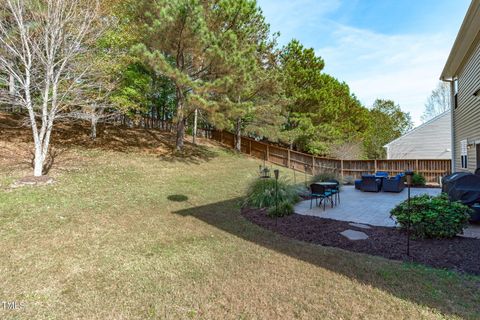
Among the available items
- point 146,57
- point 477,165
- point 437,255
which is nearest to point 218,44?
point 146,57

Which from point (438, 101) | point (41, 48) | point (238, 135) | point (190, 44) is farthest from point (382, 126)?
point (41, 48)

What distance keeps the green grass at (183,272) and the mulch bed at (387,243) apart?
0.32m

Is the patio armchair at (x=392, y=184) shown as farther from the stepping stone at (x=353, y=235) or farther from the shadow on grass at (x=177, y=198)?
Answer: the shadow on grass at (x=177, y=198)

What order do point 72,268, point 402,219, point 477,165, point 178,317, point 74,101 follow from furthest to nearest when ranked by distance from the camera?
point 74,101
point 477,165
point 402,219
point 72,268
point 178,317

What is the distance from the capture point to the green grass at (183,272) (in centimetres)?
248

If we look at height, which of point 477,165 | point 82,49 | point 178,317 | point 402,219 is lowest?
point 178,317

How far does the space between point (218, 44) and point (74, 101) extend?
19.8ft

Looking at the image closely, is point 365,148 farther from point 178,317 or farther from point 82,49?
point 178,317

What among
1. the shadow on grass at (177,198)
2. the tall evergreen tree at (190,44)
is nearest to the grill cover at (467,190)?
the shadow on grass at (177,198)

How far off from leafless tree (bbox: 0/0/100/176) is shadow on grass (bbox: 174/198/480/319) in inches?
263

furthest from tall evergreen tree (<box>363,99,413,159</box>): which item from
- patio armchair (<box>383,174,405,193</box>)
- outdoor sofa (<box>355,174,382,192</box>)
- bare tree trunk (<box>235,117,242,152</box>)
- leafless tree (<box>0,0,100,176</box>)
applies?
leafless tree (<box>0,0,100,176</box>)

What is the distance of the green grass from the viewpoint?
2.48 meters

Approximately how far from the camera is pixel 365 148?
75.8 feet

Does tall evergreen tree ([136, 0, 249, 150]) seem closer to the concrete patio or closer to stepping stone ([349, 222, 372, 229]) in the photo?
the concrete patio
